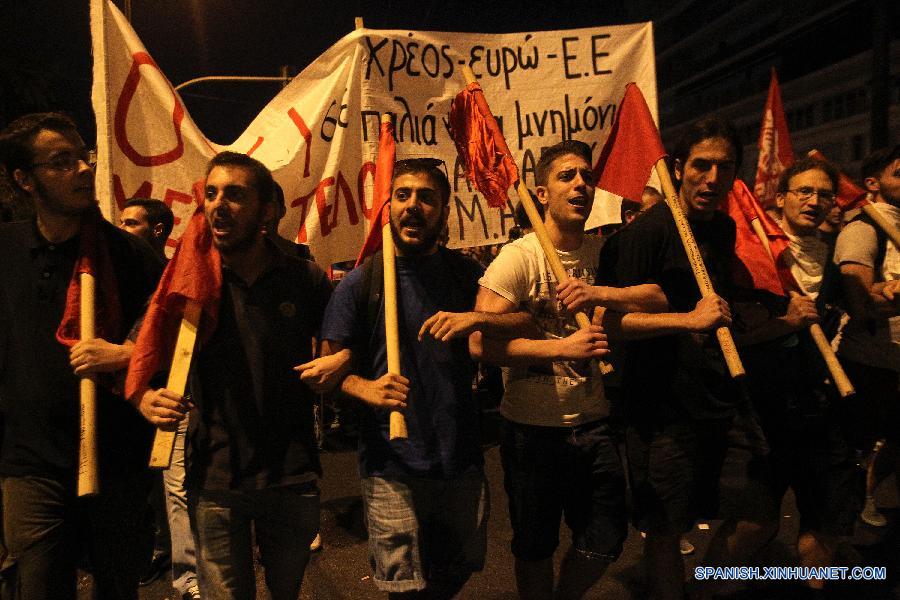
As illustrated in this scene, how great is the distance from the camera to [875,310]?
3252 mm

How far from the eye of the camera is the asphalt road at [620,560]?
331 cm

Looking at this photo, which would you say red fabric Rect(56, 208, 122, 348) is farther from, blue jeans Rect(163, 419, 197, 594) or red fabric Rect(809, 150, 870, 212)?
red fabric Rect(809, 150, 870, 212)

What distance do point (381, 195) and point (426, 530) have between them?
1269 mm

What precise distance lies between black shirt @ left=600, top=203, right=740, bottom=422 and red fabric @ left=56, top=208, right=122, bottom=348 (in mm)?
1863

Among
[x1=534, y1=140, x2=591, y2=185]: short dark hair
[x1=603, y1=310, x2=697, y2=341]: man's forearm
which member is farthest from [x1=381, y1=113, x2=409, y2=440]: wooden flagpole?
[x1=603, y1=310, x2=697, y2=341]: man's forearm

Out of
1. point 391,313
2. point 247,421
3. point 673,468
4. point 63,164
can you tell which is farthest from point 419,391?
point 63,164

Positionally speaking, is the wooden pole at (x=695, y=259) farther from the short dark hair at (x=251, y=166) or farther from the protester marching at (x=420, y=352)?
the short dark hair at (x=251, y=166)

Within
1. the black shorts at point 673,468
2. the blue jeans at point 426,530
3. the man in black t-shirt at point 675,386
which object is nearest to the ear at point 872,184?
the man in black t-shirt at point 675,386

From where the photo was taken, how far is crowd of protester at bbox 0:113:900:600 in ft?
7.48

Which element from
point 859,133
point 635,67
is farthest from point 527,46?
point 859,133

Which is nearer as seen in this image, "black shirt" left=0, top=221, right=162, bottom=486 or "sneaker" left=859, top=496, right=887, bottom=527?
"black shirt" left=0, top=221, right=162, bottom=486

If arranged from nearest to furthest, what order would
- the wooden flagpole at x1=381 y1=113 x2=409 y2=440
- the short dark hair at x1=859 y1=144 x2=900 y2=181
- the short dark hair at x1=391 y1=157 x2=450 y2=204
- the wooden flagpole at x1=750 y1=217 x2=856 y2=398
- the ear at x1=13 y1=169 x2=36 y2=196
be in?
the wooden flagpole at x1=381 y1=113 x2=409 y2=440
the ear at x1=13 y1=169 x2=36 y2=196
the short dark hair at x1=391 y1=157 x2=450 y2=204
the wooden flagpole at x1=750 y1=217 x2=856 y2=398
the short dark hair at x1=859 y1=144 x2=900 y2=181

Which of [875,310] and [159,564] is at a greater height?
[875,310]

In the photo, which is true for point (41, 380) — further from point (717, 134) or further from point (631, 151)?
point (717, 134)
